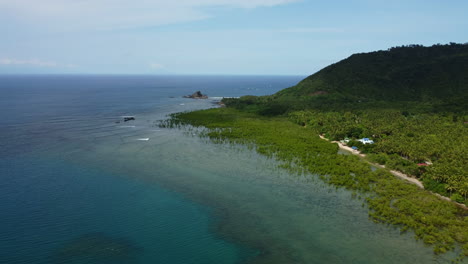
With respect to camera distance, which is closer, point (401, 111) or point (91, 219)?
point (91, 219)

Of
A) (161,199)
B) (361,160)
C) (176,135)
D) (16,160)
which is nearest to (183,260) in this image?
(161,199)

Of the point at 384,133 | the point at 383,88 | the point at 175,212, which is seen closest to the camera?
the point at 175,212

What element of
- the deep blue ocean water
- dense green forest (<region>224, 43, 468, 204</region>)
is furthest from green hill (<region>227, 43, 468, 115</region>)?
the deep blue ocean water

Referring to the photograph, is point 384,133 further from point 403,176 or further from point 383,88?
point 383,88

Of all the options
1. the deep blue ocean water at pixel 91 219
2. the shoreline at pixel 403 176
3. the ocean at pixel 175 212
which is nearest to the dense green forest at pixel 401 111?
the shoreline at pixel 403 176

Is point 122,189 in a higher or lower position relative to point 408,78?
lower

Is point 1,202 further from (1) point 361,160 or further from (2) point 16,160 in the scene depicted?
(1) point 361,160

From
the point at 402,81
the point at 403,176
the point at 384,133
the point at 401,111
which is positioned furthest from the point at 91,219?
the point at 402,81
